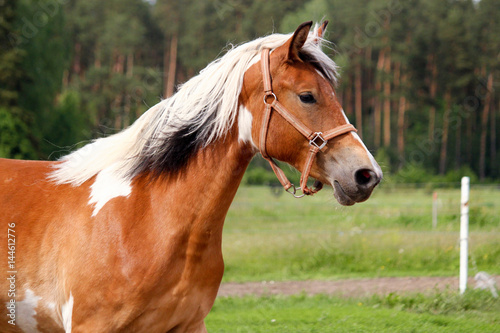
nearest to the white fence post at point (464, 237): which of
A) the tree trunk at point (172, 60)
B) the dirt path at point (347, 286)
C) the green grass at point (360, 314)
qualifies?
the green grass at point (360, 314)

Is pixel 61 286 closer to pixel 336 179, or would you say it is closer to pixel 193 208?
pixel 193 208

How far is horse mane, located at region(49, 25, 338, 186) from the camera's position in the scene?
9.05 feet

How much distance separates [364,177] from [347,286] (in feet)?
19.9

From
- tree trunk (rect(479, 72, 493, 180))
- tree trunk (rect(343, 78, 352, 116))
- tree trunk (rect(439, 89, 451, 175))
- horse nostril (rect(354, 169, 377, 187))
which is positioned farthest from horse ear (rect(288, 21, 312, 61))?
tree trunk (rect(343, 78, 352, 116))

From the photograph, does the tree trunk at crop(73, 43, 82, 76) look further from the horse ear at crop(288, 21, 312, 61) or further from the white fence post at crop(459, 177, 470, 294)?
the horse ear at crop(288, 21, 312, 61)

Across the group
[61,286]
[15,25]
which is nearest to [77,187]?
[61,286]

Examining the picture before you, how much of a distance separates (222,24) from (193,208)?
131ft

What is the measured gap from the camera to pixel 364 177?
8.12 feet

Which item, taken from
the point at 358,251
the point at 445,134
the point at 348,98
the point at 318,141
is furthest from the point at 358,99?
the point at 318,141

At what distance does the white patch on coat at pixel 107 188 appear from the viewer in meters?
2.83

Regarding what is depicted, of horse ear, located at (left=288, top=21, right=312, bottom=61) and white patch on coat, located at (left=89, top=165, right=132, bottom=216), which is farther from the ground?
horse ear, located at (left=288, top=21, right=312, bottom=61)

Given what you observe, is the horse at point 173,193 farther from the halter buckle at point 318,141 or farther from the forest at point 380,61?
the forest at point 380,61

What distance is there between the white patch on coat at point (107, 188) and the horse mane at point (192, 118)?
0.11 feet

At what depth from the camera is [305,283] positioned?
28.1ft
